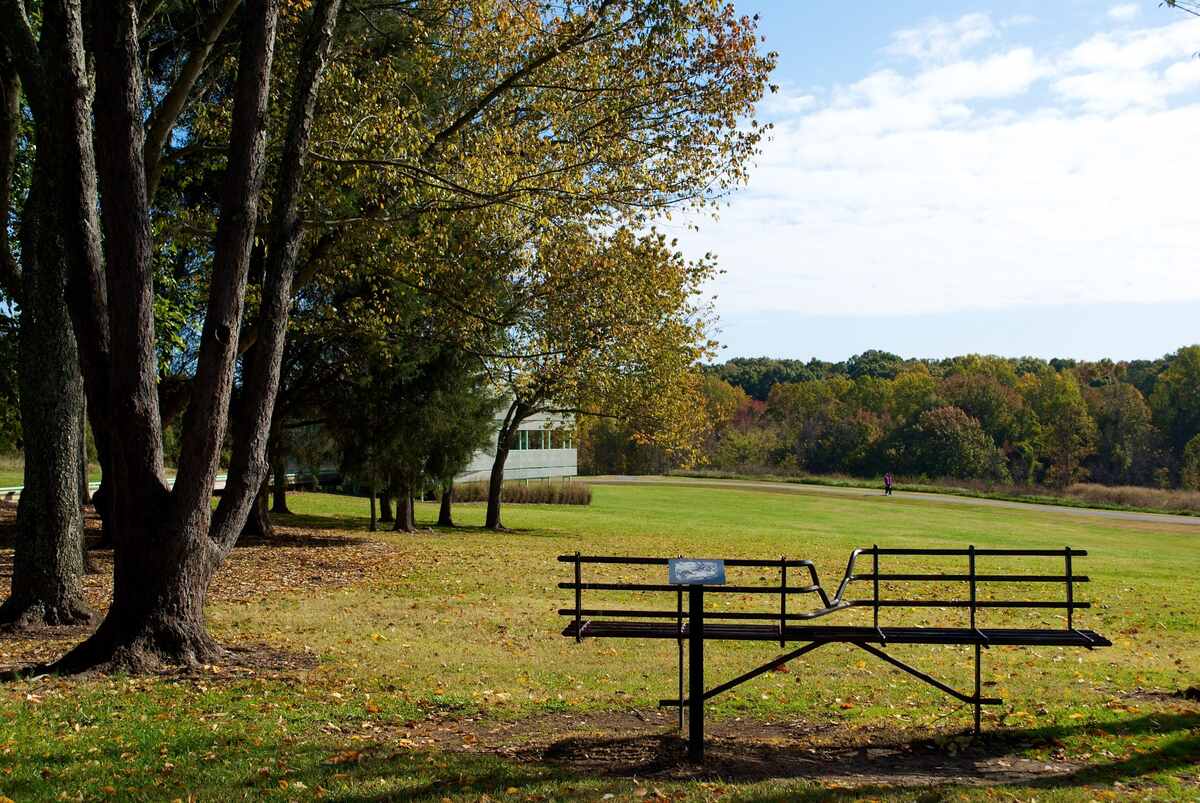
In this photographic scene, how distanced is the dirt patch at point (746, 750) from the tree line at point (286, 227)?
348 cm

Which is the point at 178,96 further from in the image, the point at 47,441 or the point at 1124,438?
the point at 1124,438

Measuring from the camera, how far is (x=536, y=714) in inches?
330

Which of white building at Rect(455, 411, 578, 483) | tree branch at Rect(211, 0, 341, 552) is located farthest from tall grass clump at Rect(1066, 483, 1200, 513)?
tree branch at Rect(211, 0, 341, 552)

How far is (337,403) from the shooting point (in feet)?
82.1

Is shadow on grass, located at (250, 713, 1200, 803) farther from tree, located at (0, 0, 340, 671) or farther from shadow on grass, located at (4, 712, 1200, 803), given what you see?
tree, located at (0, 0, 340, 671)

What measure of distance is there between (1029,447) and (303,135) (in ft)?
333

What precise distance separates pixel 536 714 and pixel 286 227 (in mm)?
5103

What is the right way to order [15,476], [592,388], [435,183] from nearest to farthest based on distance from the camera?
[435,183], [592,388], [15,476]

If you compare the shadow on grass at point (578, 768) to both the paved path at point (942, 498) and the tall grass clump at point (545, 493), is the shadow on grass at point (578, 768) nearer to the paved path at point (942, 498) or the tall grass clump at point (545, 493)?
the tall grass clump at point (545, 493)

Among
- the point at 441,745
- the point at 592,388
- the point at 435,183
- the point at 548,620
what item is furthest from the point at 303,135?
the point at 592,388

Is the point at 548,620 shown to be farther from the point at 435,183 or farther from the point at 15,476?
the point at 15,476

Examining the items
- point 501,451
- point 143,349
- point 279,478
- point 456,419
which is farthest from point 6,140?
point 501,451

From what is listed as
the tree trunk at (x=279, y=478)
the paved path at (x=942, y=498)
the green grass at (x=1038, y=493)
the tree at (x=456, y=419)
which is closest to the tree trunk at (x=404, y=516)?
the tree at (x=456, y=419)

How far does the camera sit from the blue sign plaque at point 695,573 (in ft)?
21.8
